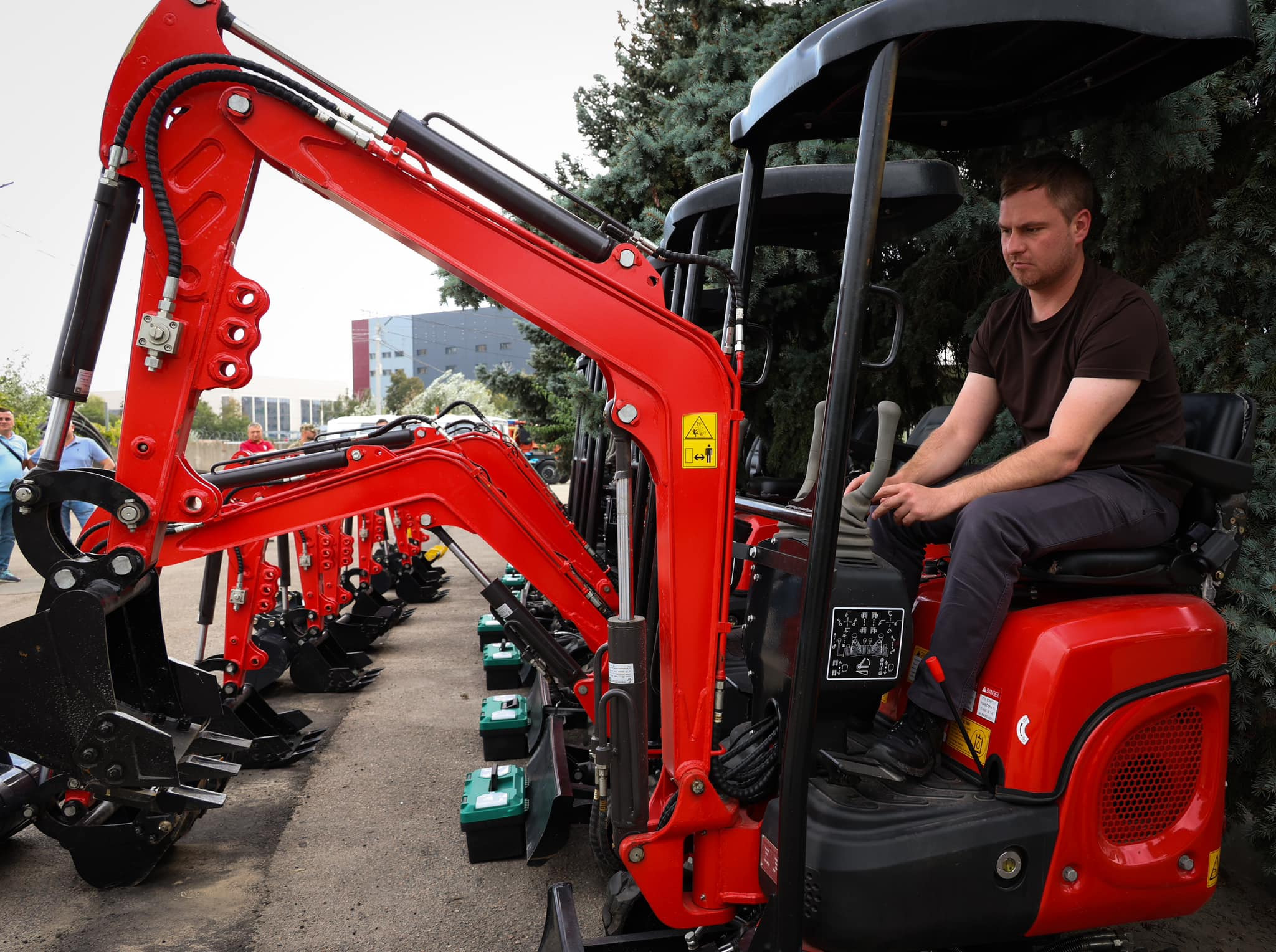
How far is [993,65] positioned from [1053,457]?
1.08 meters

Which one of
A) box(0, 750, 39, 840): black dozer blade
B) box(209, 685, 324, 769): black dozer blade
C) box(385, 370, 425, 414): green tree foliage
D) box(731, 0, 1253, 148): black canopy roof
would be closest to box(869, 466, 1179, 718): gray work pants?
box(731, 0, 1253, 148): black canopy roof

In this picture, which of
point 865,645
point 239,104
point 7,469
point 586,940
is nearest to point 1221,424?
point 865,645

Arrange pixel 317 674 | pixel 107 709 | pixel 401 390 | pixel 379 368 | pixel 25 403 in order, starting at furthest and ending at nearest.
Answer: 1. pixel 401 390
2. pixel 379 368
3. pixel 25 403
4. pixel 317 674
5. pixel 107 709

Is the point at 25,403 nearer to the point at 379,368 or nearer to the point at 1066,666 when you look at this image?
the point at 379,368

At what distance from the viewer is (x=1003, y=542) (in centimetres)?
225

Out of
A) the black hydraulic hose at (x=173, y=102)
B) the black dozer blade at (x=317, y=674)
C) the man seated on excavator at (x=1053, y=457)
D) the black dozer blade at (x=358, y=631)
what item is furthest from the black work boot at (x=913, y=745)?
the black dozer blade at (x=358, y=631)

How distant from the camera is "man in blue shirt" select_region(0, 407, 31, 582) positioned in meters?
9.80

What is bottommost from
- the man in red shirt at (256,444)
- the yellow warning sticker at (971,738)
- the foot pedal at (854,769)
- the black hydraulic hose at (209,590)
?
the black hydraulic hose at (209,590)

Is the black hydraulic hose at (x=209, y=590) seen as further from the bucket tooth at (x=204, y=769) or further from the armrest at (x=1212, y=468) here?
the armrest at (x=1212, y=468)

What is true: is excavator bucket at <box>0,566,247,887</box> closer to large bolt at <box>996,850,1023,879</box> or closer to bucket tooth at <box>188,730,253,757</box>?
bucket tooth at <box>188,730,253,757</box>

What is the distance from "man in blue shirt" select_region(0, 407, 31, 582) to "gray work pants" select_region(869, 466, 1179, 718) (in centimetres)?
1010

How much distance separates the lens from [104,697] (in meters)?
2.46

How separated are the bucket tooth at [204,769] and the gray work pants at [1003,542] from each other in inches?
100

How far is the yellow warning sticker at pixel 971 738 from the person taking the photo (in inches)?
88.4
